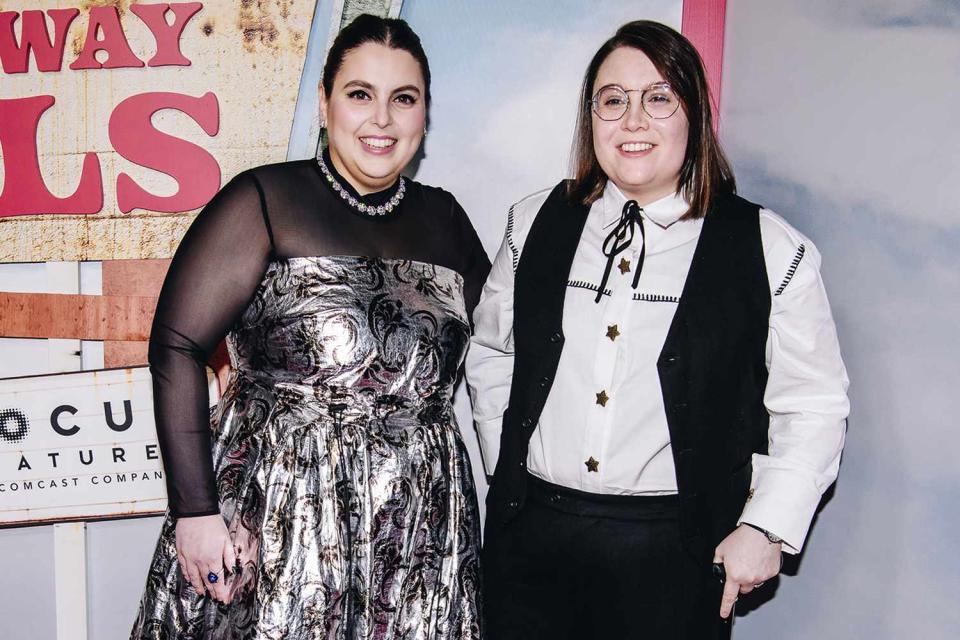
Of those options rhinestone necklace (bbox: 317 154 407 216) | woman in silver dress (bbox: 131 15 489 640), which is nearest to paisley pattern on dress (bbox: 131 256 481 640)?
woman in silver dress (bbox: 131 15 489 640)

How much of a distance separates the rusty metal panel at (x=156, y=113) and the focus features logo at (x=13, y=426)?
0.42m

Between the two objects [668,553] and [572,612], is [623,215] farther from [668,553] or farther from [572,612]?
[572,612]

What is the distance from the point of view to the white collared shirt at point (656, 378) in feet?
5.13

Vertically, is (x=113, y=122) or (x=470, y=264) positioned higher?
(x=113, y=122)

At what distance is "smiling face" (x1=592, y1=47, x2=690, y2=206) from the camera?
5.34 feet

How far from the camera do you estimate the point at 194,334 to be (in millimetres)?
1653

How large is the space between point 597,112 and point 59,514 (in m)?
1.85

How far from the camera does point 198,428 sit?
1656 mm

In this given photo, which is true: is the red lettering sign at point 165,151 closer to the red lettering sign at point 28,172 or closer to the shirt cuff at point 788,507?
the red lettering sign at point 28,172

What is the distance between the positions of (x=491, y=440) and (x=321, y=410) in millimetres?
Answer: 422

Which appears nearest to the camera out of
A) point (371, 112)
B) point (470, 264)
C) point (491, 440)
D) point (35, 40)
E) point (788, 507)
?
point (788, 507)

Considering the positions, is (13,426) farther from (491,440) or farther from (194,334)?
(491,440)

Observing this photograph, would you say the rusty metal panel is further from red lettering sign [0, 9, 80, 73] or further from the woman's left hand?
the woman's left hand

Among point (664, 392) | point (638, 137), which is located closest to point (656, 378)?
point (664, 392)
